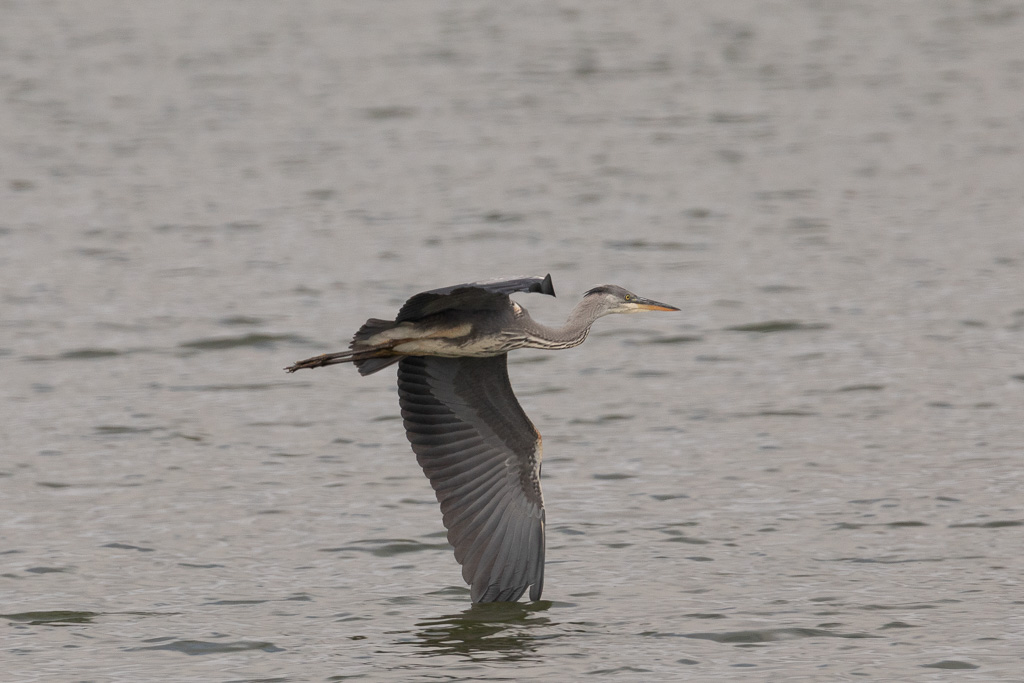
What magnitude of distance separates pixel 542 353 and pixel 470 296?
23.5 feet

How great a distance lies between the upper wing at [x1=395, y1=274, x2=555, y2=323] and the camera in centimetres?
1024

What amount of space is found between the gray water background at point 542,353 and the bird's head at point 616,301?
62.2 inches

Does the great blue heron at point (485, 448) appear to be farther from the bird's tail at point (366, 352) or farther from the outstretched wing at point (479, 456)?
the bird's tail at point (366, 352)

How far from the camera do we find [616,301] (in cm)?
1229

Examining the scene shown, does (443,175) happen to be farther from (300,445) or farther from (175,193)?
(300,445)

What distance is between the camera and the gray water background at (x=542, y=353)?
1125 cm

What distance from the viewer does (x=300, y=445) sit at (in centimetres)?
1462

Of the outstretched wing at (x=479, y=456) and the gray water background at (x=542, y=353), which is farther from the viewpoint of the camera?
the outstretched wing at (x=479, y=456)

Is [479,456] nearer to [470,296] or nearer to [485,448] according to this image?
[485,448]

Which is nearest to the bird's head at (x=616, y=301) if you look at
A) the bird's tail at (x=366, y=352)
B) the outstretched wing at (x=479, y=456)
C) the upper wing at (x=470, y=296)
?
the outstretched wing at (x=479, y=456)

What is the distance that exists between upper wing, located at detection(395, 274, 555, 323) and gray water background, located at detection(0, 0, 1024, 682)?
1918 millimetres

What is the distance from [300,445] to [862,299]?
6.65 m

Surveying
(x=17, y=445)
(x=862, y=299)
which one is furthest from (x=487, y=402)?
(x=862, y=299)

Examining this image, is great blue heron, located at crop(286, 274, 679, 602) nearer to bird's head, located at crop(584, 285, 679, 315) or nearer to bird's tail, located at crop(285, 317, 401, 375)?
bird's tail, located at crop(285, 317, 401, 375)
